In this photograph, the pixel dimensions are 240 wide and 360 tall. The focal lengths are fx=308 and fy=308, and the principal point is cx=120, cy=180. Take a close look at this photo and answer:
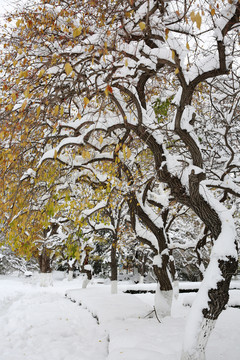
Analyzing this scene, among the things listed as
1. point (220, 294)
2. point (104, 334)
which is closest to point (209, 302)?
point (220, 294)

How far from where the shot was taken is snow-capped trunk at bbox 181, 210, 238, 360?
4.92m

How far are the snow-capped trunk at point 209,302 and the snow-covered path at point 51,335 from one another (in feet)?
9.86

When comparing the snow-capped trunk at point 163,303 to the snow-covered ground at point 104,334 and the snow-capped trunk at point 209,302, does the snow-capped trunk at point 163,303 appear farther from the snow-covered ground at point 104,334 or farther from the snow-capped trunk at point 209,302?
the snow-capped trunk at point 209,302

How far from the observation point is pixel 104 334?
8562mm

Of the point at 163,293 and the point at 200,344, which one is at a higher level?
the point at 163,293

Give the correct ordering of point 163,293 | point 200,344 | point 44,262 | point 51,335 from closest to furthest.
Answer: point 200,344, point 51,335, point 163,293, point 44,262

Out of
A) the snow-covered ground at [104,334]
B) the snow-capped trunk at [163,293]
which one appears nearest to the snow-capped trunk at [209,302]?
the snow-covered ground at [104,334]

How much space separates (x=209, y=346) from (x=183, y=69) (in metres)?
5.70

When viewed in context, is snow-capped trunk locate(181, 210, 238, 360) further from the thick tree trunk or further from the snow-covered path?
the thick tree trunk

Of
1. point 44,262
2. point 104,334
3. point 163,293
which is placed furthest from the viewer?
point 44,262

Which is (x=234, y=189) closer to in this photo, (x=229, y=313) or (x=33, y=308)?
(x=229, y=313)

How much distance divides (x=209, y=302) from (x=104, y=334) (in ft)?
15.3

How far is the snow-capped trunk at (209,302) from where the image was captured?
4.92m

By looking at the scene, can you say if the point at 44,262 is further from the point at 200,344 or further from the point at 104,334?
the point at 200,344
